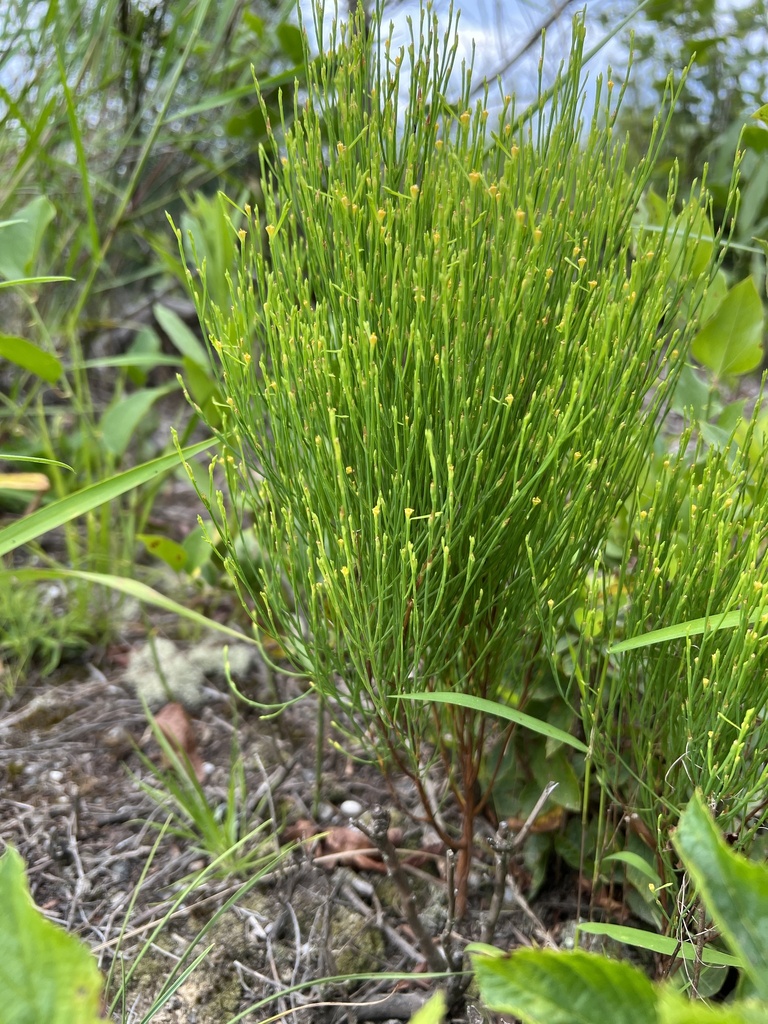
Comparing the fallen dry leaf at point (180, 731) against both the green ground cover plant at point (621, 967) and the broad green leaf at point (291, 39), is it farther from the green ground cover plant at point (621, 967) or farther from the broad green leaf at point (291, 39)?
the broad green leaf at point (291, 39)

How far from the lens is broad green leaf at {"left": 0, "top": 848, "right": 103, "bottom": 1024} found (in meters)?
0.48

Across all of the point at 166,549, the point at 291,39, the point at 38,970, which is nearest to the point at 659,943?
the point at 38,970

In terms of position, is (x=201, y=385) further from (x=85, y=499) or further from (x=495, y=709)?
(x=495, y=709)

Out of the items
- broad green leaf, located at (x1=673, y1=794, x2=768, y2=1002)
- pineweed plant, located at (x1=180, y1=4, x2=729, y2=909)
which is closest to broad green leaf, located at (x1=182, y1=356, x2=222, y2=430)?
pineweed plant, located at (x1=180, y1=4, x2=729, y2=909)

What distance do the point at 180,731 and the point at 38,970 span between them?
91 cm

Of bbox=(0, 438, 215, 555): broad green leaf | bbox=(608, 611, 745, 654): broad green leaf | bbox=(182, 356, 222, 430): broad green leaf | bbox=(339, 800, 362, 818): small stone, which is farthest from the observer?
bbox=(182, 356, 222, 430): broad green leaf

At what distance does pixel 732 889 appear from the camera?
48 cm

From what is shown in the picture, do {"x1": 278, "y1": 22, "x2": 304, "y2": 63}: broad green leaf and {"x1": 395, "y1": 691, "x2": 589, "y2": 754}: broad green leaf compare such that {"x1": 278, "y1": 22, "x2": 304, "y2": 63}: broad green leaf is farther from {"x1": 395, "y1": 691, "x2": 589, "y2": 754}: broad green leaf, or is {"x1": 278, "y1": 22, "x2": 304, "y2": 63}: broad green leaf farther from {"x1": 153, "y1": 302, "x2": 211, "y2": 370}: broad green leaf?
{"x1": 395, "y1": 691, "x2": 589, "y2": 754}: broad green leaf

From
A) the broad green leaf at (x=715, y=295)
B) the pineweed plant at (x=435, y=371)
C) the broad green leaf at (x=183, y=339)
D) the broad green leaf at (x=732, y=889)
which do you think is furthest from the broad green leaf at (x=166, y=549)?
the broad green leaf at (x=732, y=889)

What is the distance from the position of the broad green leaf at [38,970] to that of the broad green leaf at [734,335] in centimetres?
110

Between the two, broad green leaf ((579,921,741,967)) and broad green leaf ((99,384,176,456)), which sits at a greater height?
broad green leaf ((99,384,176,456))

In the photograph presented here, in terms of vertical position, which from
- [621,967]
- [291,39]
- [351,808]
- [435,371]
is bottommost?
[351,808]

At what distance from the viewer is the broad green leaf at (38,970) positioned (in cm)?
48

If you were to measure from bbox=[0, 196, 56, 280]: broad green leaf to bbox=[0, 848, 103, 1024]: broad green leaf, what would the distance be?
1.21m
